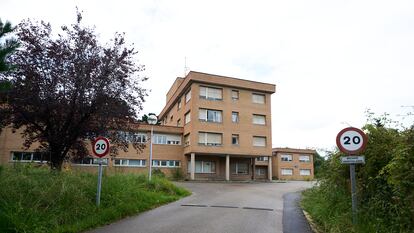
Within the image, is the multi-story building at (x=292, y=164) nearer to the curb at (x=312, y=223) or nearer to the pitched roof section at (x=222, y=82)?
the pitched roof section at (x=222, y=82)

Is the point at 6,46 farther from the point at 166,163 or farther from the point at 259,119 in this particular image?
the point at 259,119

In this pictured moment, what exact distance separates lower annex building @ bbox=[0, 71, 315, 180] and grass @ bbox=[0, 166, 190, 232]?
86.5 ft

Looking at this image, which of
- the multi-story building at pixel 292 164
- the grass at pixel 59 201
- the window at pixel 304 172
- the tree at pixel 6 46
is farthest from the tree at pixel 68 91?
the window at pixel 304 172

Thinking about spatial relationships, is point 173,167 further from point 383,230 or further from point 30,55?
point 383,230

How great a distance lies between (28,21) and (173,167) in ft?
96.1

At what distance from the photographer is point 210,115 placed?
3997cm

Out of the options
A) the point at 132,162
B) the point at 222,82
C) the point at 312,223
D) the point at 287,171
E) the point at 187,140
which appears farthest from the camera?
the point at 287,171

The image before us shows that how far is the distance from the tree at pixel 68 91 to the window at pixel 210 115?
25341 millimetres

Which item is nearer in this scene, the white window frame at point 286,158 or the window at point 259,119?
the window at point 259,119

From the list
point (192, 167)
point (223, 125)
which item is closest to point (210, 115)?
point (223, 125)

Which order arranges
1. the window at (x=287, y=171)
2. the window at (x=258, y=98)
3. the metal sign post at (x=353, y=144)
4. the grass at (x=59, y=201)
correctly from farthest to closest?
the window at (x=287, y=171) < the window at (x=258, y=98) < the grass at (x=59, y=201) < the metal sign post at (x=353, y=144)

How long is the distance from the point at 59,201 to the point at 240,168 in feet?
114

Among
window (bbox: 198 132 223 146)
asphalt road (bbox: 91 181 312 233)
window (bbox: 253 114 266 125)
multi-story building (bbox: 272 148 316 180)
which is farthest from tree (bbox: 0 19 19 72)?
multi-story building (bbox: 272 148 316 180)

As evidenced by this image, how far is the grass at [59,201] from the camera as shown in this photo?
8023 millimetres
